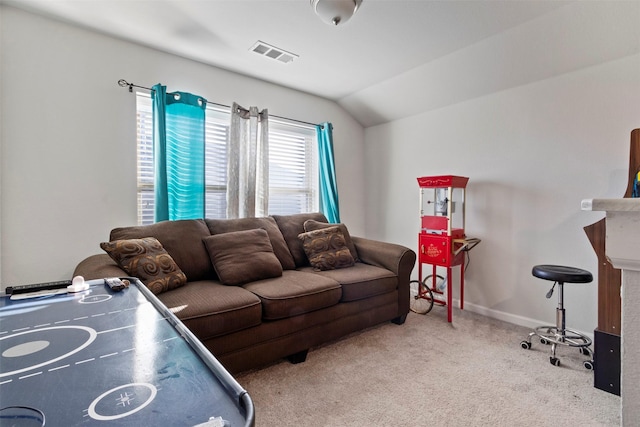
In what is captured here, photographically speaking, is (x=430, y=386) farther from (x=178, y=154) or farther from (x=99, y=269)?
(x=178, y=154)

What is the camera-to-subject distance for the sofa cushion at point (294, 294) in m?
1.92

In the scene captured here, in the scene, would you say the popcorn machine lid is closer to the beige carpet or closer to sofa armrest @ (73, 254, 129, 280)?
the beige carpet

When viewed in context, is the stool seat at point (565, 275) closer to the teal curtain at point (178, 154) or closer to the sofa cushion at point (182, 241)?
the sofa cushion at point (182, 241)

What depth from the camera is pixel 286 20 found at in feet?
7.07

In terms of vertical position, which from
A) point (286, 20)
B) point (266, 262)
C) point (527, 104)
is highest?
point (286, 20)

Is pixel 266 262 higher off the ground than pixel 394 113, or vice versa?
pixel 394 113

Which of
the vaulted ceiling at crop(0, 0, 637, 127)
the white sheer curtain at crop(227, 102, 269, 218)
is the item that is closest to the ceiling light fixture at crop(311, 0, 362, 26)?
the vaulted ceiling at crop(0, 0, 637, 127)

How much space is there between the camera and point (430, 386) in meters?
1.77

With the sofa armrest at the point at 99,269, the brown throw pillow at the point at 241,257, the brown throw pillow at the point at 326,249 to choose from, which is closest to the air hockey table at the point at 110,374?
the sofa armrest at the point at 99,269

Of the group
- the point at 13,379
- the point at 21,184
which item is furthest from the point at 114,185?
the point at 13,379

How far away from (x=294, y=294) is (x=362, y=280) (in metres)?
0.63

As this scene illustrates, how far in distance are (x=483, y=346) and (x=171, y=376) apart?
2.34m

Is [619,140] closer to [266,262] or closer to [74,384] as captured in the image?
[266,262]

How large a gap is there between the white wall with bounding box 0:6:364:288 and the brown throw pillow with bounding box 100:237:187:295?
66cm
